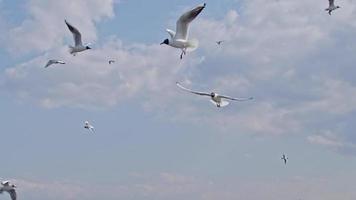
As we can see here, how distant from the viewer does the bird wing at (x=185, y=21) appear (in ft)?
116

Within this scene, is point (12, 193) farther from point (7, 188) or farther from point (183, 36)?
point (183, 36)

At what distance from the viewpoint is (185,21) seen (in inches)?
1421

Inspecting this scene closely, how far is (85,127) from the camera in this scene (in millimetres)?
68750

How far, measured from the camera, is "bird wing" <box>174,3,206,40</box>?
3528 centimetres

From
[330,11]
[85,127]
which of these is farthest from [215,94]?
[85,127]

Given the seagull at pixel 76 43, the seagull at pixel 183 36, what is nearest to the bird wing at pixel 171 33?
the seagull at pixel 183 36

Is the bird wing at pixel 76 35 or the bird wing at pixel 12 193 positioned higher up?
the bird wing at pixel 76 35

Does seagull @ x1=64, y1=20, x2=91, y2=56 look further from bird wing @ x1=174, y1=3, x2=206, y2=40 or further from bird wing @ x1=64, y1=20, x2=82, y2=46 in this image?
bird wing @ x1=174, y1=3, x2=206, y2=40

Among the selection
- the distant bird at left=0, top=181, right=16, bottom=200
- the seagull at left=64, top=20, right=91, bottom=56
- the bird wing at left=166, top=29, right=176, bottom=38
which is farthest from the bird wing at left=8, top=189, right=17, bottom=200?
the bird wing at left=166, top=29, right=176, bottom=38

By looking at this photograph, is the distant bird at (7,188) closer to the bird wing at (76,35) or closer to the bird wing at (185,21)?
the bird wing at (76,35)

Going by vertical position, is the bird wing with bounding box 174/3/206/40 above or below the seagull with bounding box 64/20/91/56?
below

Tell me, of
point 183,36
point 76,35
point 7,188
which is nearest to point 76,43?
point 76,35

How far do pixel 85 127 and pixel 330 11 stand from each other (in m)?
24.3

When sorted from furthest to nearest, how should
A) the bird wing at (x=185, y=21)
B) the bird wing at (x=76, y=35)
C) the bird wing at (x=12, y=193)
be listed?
the bird wing at (x=76, y=35) < the bird wing at (x=12, y=193) < the bird wing at (x=185, y=21)
